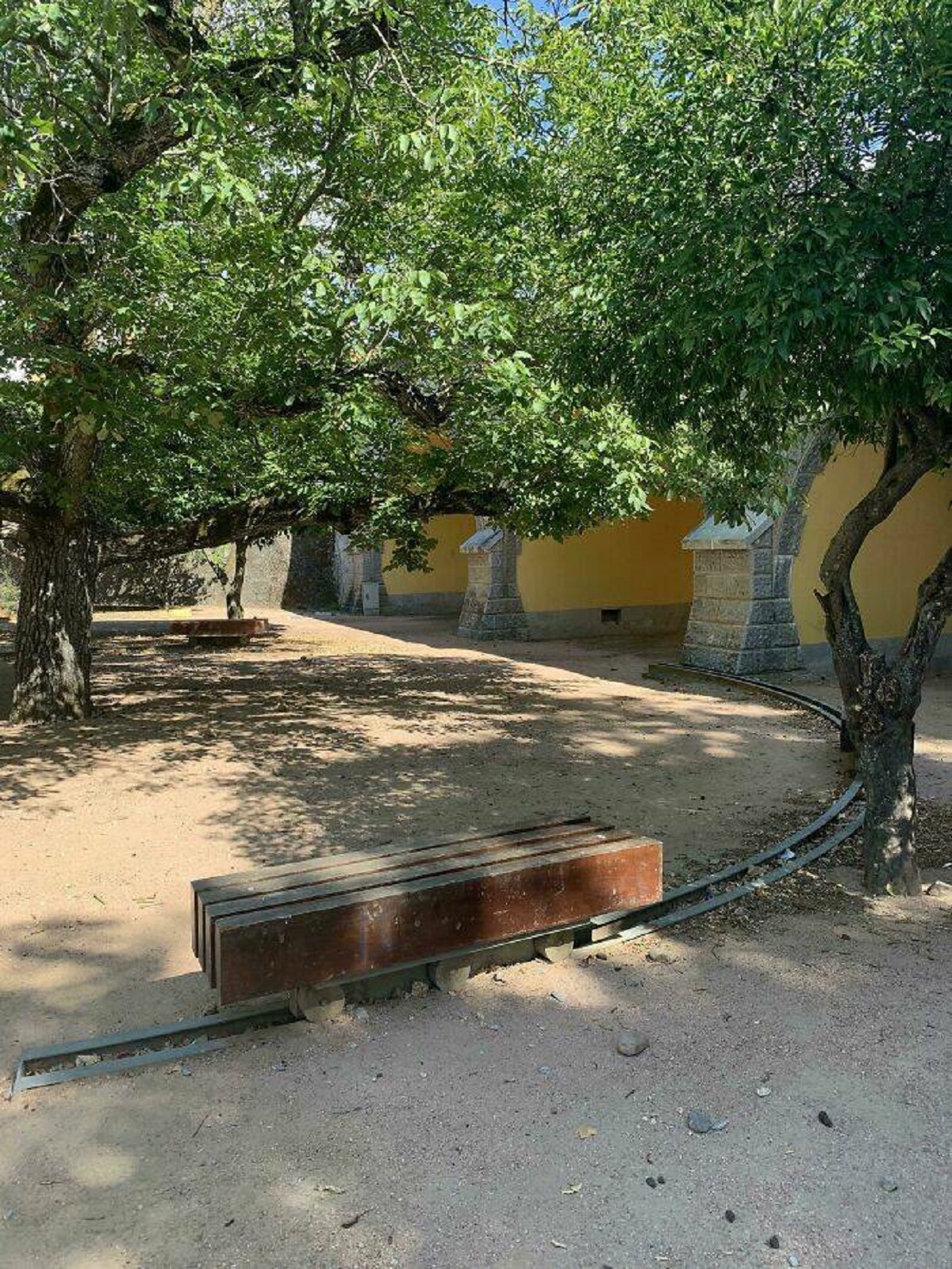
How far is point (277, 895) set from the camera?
352 centimetres

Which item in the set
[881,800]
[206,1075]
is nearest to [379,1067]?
Result: [206,1075]

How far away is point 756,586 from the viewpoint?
12.7m

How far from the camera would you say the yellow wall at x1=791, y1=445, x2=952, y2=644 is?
13.1 metres

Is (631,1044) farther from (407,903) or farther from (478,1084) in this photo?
(407,903)

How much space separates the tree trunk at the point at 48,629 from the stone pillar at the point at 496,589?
34.1 feet

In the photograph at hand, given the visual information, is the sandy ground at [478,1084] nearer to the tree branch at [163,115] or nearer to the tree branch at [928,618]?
the tree branch at [928,618]

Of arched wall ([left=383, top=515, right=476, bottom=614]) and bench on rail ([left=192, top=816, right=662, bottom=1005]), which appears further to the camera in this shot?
arched wall ([left=383, top=515, right=476, bottom=614])

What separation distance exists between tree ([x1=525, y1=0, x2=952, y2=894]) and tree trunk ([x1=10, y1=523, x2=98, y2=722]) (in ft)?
20.4

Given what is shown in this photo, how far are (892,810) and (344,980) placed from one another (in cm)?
322

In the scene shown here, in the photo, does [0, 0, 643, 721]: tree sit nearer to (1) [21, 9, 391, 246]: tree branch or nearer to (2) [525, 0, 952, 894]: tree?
(1) [21, 9, 391, 246]: tree branch

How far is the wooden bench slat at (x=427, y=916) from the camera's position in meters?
3.23

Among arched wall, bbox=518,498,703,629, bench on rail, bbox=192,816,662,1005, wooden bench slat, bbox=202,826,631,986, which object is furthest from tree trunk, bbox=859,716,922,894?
arched wall, bbox=518,498,703,629

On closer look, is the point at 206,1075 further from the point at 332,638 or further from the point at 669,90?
the point at 332,638

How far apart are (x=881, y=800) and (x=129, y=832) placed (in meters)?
4.76
